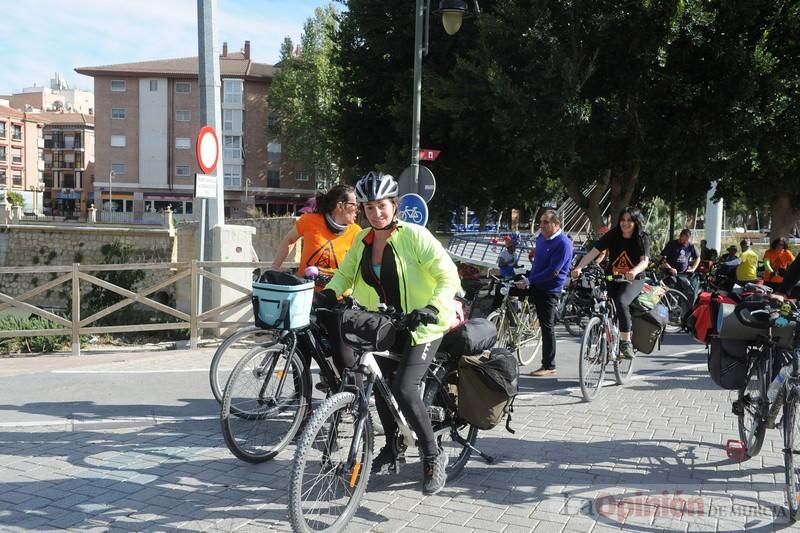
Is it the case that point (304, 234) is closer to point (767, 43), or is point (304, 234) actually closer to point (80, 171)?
point (767, 43)

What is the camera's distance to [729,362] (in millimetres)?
4938

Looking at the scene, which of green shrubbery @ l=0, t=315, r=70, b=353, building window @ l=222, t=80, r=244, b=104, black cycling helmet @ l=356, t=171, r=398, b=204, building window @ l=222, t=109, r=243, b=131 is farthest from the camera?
building window @ l=222, t=109, r=243, b=131

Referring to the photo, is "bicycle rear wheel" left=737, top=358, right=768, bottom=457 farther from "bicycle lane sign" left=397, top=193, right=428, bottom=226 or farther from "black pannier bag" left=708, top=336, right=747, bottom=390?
"bicycle lane sign" left=397, top=193, right=428, bottom=226

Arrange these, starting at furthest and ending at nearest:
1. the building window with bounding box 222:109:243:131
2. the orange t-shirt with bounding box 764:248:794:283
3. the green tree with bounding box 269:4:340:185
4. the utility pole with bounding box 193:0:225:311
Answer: the building window with bounding box 222:109:243:131
the green tree with bounding box 269:4:340:185
the orange t-shirt with bounding box 764:248:794:283
the utility pole with bounding box 193:0:225:311

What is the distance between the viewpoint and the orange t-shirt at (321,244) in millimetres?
5867

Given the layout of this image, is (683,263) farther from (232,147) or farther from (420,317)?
(232,147)

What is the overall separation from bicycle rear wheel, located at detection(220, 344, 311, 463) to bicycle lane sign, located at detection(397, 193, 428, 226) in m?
6.21

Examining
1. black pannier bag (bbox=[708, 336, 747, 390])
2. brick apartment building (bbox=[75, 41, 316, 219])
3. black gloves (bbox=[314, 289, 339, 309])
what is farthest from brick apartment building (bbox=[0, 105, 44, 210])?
black pannier bag (bbox=[708, 336, 747, 390])

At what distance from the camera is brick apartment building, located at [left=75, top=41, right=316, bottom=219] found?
7138cm

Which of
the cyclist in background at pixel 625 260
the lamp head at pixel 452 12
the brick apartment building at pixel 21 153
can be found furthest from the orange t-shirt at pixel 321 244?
the brick apartment building at pixel 21 153

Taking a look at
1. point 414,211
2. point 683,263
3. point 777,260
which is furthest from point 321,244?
point 777,260

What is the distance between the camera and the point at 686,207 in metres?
21.9

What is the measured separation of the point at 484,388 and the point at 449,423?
13.2 inches

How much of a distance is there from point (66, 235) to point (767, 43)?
33.2 metres
